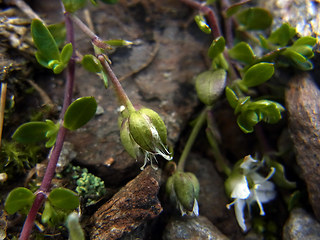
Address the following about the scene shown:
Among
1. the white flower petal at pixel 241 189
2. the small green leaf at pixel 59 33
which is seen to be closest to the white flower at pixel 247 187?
the white flower petal at pixel 241 189

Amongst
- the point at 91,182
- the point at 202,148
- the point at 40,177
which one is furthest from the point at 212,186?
the point at 40,177

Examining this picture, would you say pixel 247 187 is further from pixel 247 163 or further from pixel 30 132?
pixel 30 132

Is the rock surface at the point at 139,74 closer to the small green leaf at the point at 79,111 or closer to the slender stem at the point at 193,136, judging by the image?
the slender stem at the point at 193,136

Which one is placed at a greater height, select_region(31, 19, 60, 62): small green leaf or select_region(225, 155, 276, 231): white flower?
Answer: select_region(31, 19, 60, 62): small green leaf

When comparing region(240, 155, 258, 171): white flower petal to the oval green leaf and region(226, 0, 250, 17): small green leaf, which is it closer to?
the oval green leaf

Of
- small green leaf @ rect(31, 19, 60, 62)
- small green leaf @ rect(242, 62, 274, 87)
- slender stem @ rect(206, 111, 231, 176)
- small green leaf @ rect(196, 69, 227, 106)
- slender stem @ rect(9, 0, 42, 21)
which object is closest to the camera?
small green leaf @ rect(31, 19, 60, 62)

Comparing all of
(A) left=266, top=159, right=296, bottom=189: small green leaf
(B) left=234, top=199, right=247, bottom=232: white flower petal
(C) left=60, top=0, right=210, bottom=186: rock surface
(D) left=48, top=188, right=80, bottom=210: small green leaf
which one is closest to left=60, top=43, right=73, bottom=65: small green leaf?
(C) left=60, top=0, right=210, bottom=186: rock surface

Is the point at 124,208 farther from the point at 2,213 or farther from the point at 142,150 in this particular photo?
the point at 2,213
